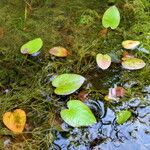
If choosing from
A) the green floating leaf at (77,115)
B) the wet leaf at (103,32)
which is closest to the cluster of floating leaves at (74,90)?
the green floating leaf at (77,115)

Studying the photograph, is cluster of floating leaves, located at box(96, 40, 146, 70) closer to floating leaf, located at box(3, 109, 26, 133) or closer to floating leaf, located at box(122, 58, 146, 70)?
floating leaf, located at box(122, 58, 146, 70)

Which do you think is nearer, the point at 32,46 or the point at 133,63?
the point at 133,63

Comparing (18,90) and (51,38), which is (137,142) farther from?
(51,38)

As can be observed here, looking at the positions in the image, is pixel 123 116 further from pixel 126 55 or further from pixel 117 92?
pixel 126 55

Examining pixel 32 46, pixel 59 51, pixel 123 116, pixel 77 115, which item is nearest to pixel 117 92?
pixel 123 116

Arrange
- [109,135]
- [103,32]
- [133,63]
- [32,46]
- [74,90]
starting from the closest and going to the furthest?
1. [109,135]
2. [74,90]
3. [133,63]
4. [32,46]
5. [103,32]

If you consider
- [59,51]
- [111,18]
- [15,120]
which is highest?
[111,18]

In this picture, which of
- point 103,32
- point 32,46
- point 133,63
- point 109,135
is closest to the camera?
point 109,135
